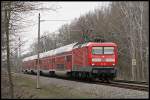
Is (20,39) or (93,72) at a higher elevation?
(20,39)

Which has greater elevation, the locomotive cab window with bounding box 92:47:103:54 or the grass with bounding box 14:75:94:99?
the locomotive cab window with bounding box 92:47:103:54

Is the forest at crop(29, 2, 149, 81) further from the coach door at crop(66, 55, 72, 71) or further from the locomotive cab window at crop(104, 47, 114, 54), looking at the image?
the locomotive cab window at crop(104, 47, 114, 54)

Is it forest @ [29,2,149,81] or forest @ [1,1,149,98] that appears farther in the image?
forest @ [29,2,149,81]

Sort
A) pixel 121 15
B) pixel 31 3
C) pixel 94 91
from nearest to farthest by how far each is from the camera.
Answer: pixel 31 3, pixel 94 91, pixel 121 15

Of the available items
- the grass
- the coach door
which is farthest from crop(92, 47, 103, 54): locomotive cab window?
the coach door

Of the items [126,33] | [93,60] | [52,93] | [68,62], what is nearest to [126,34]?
[126,33]

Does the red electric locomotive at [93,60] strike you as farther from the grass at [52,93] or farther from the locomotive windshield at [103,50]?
the grass at [52,93]

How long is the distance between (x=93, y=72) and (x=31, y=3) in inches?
404

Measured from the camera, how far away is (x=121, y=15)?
6281cm

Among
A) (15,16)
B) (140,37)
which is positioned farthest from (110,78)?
(140,37)

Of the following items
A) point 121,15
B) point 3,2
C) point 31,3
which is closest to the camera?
point 3,2

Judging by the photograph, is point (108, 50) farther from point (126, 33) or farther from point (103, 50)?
point (126, 33)

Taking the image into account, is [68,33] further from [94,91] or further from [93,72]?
[94,91]

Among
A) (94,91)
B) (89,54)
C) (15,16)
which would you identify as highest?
(15,16)
